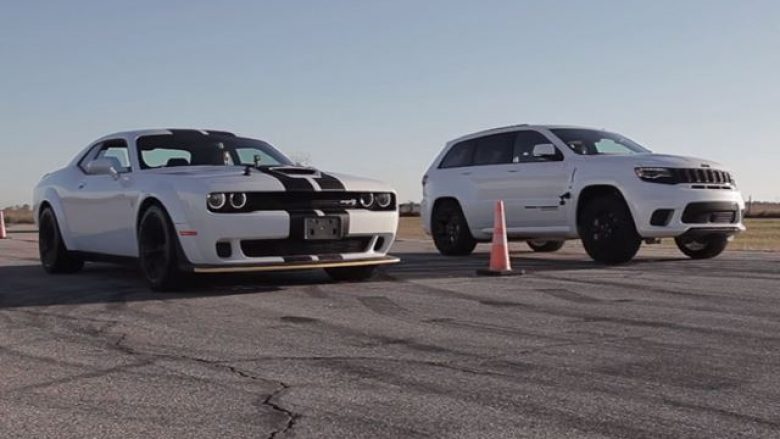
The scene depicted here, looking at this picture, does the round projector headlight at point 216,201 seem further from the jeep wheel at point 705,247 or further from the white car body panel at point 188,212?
the jeep wheel at point 705,247

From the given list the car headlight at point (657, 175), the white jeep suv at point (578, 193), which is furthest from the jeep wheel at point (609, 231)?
the car headlight at point (657, 175)

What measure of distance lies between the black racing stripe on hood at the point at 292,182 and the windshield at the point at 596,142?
4.35 m

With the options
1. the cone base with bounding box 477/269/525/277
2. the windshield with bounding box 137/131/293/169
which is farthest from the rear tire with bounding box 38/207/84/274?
the cone base with bounding box 477/269/525/277

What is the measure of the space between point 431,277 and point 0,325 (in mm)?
4095

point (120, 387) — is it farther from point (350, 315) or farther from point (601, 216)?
point (601, 216)

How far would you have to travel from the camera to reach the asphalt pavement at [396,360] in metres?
3.64

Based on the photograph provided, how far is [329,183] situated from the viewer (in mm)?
7926

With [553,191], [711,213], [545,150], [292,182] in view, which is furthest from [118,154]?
[711,213]

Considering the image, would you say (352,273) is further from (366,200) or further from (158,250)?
(158,250)

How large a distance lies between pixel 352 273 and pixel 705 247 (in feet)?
16.3

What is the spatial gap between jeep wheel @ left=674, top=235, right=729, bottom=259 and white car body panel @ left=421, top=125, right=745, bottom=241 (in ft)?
1.97

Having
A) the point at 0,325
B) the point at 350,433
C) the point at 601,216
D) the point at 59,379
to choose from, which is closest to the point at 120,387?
the point at 59,379

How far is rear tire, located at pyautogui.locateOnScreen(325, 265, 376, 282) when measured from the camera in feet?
28.6

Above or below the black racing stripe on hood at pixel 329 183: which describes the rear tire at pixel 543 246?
below
